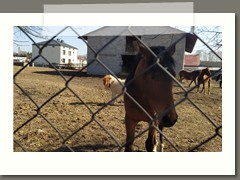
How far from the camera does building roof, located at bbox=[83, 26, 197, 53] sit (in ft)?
3.43

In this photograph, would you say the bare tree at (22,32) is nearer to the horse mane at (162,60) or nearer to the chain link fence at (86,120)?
the chain link fence at (86,120)

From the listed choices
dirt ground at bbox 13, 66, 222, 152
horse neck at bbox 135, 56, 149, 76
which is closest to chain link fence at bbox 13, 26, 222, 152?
dirt ground at bbox 13, 66, 222, 152

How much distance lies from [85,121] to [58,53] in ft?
3.03

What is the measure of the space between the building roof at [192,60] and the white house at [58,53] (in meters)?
0.41

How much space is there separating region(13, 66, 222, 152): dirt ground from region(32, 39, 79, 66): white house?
6 centimetres

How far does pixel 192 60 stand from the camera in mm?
1164

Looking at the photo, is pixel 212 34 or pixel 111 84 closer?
pixel 212 34

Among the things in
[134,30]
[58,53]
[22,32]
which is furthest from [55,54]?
[134,30]

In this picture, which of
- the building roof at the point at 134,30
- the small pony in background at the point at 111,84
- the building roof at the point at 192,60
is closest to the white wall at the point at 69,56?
the building roof at the point at 134,30

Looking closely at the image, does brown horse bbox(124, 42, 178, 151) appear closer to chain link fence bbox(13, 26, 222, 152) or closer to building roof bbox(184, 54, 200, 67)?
chain link fence bbox(13, 26, 222, 152)

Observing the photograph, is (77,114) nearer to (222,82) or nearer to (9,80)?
(9,80)

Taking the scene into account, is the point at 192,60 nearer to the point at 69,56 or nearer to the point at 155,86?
the point at 155,86

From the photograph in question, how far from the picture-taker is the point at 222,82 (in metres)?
1.03
